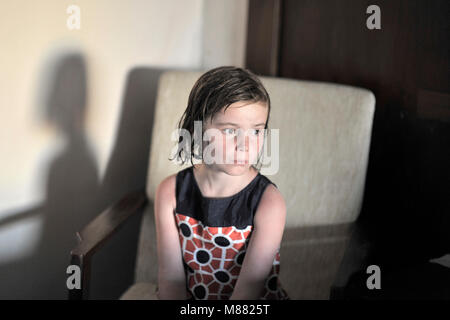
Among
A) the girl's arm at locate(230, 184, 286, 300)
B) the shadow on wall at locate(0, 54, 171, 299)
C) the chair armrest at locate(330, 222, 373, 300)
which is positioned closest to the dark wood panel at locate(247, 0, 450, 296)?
the chair armrest at locate(330, 222, 373, 300)

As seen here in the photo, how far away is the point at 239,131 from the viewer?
→ 0.86m

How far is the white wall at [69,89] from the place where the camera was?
48.8 inches

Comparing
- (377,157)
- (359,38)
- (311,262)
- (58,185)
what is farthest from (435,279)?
(58,185)

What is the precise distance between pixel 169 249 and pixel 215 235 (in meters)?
0.10

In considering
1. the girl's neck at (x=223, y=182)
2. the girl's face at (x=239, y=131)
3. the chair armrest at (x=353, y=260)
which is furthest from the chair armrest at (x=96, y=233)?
the chair armrest at (x=353, y=260)

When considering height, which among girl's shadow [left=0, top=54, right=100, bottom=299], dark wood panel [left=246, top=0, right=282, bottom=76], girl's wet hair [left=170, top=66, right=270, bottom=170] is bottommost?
girl's shadow [left=0, top=54, right=100, bottom=299]

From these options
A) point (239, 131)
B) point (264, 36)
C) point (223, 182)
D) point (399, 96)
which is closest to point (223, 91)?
point (239, 131)

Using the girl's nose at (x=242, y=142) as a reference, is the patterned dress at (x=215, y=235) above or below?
below

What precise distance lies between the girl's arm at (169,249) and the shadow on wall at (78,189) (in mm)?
474

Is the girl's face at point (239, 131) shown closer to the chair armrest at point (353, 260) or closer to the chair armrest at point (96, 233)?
the chair armrest at point (353, 260)

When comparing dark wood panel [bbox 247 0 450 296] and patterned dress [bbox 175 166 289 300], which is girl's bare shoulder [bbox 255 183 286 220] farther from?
dark wood panel [bbox 247 0 450 296]

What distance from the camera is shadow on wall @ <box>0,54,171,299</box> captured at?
135 cm

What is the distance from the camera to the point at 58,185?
1.41 metres

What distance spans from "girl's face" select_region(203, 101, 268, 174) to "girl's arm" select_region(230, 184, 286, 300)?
0.38 feet
